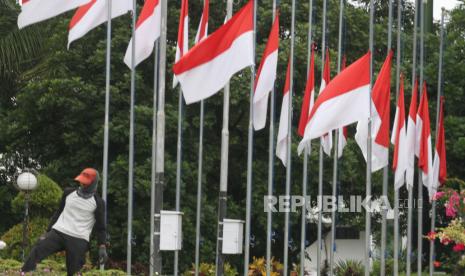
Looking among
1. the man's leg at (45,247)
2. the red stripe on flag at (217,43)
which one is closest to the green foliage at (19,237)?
the red stripe on flag at (217,43)

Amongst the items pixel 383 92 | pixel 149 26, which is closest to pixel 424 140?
pixel 383 92

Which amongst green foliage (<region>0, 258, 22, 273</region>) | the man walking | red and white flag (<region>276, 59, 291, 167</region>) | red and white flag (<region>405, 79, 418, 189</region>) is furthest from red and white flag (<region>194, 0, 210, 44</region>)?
the man walking

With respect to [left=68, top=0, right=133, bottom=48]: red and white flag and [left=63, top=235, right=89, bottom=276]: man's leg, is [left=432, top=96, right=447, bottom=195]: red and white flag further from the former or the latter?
[left=63, top=235, right=89, bottom=276]: man's leg

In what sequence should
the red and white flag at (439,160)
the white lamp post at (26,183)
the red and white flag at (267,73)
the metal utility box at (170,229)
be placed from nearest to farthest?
the metal utility box at (170,229) < the white lamp post at (26,183) < the red and white flag at (267,73) < the red and white flag at (439,160)

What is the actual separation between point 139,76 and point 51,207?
691 cm

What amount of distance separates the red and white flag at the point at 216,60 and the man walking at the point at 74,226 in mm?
3727

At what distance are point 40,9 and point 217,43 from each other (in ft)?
8.65

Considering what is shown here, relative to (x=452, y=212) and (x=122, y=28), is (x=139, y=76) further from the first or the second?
(x=452, y=212)

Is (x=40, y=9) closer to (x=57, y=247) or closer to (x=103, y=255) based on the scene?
(x=57, y=247)

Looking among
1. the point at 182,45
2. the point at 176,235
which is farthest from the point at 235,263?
the point at 176,235

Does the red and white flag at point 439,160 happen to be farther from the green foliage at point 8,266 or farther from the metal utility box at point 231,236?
the green foliage at point 8,266

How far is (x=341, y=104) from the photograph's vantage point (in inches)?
718

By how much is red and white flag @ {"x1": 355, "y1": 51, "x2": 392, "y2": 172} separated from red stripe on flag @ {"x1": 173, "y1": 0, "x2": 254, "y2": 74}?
3.91 m

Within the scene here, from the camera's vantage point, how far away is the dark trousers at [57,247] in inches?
489
